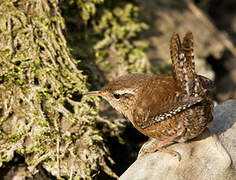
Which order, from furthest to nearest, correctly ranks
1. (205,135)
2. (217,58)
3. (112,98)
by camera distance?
(217,58) < (112,98) < (205,135)

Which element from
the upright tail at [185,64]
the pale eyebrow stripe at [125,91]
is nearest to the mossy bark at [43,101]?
the pale eyebrow stripe at [125,91]

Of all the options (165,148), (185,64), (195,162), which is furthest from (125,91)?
(195,162)

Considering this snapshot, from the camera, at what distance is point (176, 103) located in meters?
3.03

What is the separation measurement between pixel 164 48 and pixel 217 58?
4.34 ft

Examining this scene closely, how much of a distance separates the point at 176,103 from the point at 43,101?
147 cm

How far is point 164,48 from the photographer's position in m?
5.57

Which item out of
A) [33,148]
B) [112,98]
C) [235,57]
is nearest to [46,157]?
[33,148]

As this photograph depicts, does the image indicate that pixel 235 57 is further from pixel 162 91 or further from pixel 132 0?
pixel 162 91

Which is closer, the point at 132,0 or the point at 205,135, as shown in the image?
the point at 205,135

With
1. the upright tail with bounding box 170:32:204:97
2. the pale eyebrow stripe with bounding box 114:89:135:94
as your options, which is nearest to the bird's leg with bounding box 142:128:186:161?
the upright tail with bounding box 170:32:204:97

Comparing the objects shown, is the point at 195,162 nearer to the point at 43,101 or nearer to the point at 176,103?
the point at 176,103

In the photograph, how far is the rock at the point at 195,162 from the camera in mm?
3049

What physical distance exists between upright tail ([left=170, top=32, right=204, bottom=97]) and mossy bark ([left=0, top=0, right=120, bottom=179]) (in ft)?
3.78

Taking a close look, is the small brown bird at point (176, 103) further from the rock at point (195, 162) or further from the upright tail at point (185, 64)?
the rock at point (195, 162)
